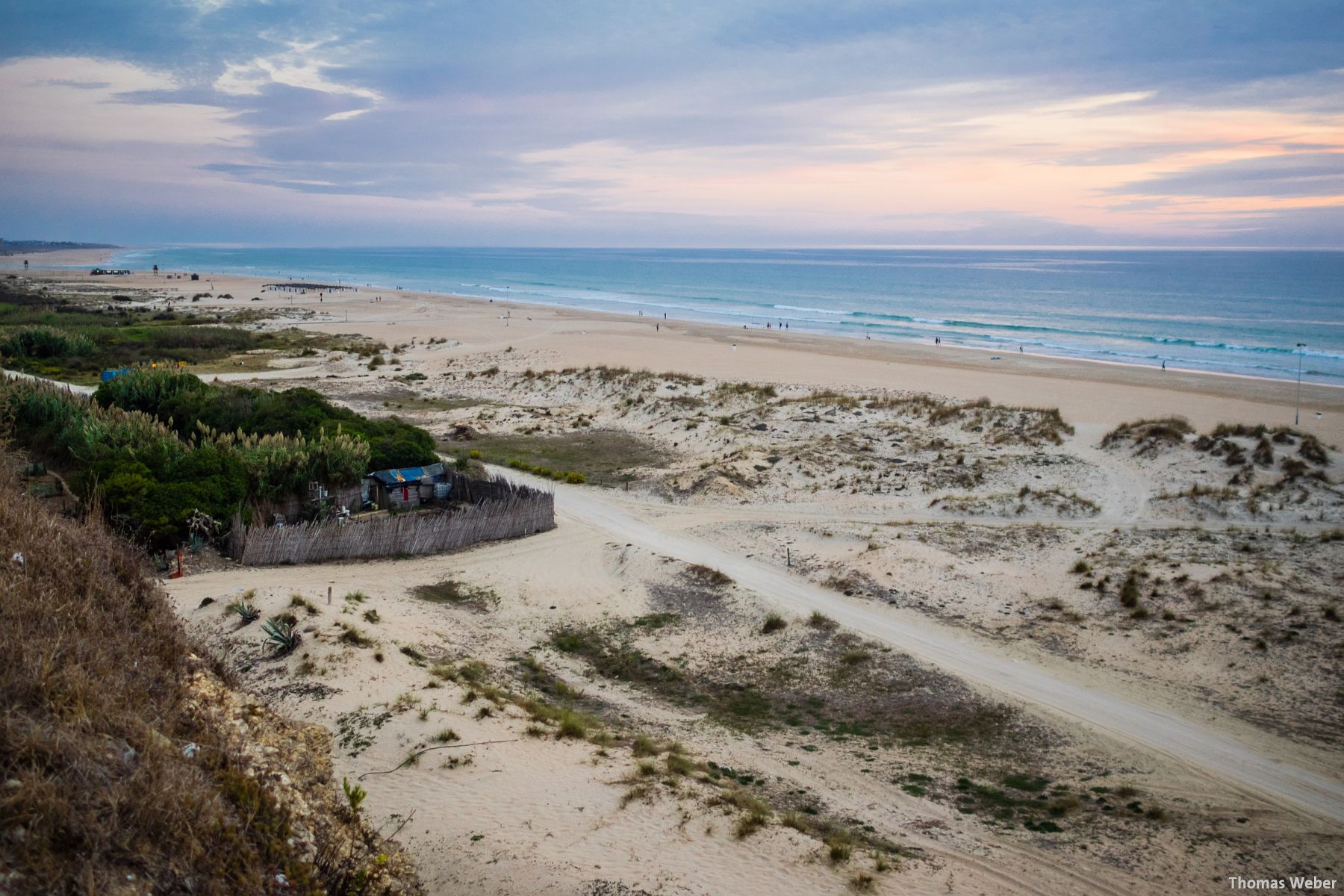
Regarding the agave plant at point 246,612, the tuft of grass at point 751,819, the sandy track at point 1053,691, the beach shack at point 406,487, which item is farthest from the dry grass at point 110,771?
the beach shack at point 406,487

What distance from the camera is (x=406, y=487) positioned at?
1836 centimetres

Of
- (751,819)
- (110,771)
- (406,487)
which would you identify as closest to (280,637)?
(110,771)

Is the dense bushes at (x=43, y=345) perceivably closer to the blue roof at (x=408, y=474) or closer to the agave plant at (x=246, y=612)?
the blue roof at (x=408, y=474)

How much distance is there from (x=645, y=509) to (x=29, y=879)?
1619 cm

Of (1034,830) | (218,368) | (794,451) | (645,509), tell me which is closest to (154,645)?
(1034,830)

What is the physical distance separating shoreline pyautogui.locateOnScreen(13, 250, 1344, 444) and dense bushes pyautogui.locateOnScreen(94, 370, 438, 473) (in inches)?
819

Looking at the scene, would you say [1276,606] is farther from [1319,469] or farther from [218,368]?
[218,368]

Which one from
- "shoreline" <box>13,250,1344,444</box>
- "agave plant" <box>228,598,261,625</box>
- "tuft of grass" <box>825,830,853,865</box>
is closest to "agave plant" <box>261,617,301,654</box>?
"agave plant" <box>228,598,261,625</box>

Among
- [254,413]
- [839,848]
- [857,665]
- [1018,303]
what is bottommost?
[857,665]

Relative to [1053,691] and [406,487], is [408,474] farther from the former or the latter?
[1053,691]

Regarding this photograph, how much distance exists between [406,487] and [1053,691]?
1330cm

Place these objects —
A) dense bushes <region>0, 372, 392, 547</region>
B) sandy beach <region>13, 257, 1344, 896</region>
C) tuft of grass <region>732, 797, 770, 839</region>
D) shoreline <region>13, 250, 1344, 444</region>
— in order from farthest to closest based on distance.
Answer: shoreline <region>13, 250, 1344, 444</region> → dense bushes <region>0, 372, 392, 547</region> → sandy beach <region>13, 257, 1344, 896</region> → tuft of grass <region>732, 797, 770, 839</region>

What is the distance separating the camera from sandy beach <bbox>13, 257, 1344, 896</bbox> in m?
7.80

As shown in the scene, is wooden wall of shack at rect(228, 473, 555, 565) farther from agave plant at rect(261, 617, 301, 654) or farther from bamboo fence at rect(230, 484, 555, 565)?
agave plant at rect(261, 617, 301, 654)
